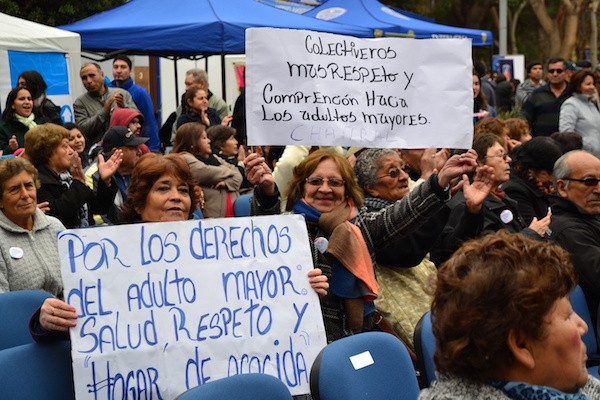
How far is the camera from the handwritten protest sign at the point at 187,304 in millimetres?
3621

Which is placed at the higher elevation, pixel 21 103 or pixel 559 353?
pixel 21 103

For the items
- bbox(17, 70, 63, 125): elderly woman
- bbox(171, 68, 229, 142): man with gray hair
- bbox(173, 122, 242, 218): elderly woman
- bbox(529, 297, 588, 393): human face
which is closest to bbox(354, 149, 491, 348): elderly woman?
bbox(173, 122, 242, 218): elderly woman

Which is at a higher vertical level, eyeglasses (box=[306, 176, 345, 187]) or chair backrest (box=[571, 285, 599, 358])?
eyeglasses (box=[306, 176, 345, 187])

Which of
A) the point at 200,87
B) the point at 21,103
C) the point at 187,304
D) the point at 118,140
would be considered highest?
the point at 200,87

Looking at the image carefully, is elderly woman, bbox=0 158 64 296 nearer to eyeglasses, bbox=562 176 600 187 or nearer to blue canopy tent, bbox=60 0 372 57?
eyeglasses, bbox=562 176 600 187

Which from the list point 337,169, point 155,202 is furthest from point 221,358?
point 337,169

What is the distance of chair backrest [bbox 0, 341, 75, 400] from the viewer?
11.5 ft

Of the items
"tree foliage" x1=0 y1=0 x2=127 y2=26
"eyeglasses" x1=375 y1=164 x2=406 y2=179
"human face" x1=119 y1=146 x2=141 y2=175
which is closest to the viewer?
"eyeglasses" x1=375 y1=164 x2=406 y2=179

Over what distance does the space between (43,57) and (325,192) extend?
719 cm

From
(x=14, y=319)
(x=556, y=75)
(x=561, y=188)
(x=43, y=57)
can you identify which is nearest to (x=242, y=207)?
(x=561, y=188)

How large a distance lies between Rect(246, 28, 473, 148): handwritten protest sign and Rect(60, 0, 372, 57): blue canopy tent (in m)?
7.89

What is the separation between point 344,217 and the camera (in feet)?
14.9

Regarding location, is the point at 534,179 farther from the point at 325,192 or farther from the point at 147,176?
the point at 147,176

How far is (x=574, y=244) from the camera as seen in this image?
525 cm
